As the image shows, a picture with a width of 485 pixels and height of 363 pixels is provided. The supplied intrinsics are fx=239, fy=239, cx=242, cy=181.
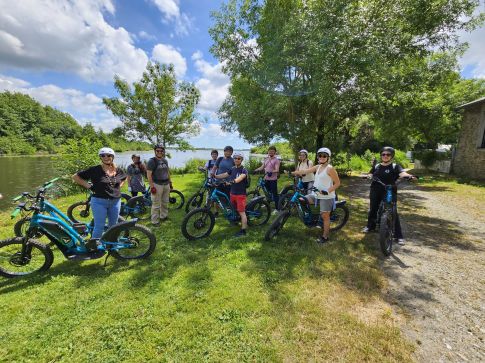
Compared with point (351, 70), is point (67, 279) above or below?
below

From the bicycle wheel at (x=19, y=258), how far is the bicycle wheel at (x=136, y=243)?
987 mm

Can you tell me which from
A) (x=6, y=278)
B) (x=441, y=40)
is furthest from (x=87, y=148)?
(x=441, y=40)

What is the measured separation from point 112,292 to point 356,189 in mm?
11383

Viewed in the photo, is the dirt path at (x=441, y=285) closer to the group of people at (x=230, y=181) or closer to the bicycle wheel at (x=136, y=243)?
the group of people at (x=230, y=181)

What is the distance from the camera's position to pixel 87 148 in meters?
12.6

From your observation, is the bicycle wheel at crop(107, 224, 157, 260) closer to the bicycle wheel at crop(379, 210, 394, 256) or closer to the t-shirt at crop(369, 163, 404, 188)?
the bicycle wheel at crop(379, 210, 394, 256)

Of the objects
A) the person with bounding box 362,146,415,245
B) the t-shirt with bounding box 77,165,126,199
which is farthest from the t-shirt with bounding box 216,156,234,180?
the person with bounding box 362,146,415,245

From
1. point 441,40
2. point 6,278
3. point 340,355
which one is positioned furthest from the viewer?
point 441,40

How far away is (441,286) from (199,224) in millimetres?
4435

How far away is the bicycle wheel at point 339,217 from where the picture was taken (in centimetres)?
592

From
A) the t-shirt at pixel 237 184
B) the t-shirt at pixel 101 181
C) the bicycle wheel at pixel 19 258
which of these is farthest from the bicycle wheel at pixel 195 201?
the bicycle wheel at pixel 19 258

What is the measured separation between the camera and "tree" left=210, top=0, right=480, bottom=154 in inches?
291

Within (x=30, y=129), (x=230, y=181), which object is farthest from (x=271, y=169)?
(x=30, y=129)

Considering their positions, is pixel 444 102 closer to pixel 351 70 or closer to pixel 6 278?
pixel 351 70
